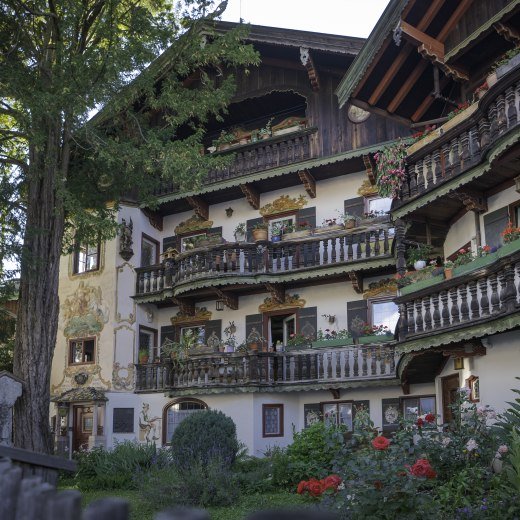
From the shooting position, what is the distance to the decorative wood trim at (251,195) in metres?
24.6

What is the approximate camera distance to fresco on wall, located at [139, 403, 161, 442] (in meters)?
24.6

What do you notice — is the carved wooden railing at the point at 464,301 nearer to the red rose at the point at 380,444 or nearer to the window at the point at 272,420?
the red rose at the point at 380,444

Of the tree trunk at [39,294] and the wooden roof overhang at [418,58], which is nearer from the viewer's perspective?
the wooden roof overhang at [418,58]

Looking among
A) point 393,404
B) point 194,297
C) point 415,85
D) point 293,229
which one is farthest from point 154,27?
point 393,404

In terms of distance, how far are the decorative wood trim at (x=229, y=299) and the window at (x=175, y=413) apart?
3408mm

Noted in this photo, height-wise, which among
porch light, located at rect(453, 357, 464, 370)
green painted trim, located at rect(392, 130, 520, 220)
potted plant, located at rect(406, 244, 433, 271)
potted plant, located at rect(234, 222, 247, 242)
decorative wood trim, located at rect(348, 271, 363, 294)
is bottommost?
porch light, located at rect(453, 357, 464, 370)

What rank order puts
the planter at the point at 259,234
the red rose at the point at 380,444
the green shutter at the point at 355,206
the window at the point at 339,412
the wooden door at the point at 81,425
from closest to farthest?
the red rose at the point at 380,444 < the window at the point at 339,412 < the green shutter at the point at 355,206 < the planter at the point at 259,234 < the wooden door at the point at 81,425

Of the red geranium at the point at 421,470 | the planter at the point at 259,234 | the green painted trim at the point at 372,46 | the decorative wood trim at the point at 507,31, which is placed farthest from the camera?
the planter at the point at 259,234

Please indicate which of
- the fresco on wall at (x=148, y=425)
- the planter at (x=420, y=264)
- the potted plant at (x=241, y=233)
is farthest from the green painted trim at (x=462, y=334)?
the fresco on wall at (x=148, y=425)

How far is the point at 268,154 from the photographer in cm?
2423

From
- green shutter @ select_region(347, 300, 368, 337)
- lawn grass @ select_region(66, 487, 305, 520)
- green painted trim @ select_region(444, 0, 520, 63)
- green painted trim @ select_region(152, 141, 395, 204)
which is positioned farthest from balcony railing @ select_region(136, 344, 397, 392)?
green painted trim @ select_region(444, 0, 520, 63)

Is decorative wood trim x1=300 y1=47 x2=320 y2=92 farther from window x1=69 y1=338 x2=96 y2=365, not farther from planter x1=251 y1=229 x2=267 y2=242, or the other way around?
window x1=69 y1=338 x2=96 y2=365

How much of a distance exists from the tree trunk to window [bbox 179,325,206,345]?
7.38m

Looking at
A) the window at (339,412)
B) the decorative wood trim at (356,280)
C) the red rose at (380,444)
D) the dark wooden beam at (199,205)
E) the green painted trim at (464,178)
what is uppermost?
the dark wooden beam at (199,205)
